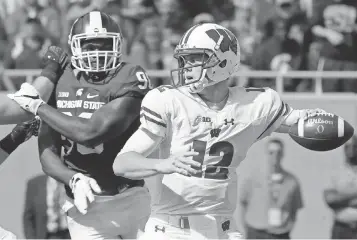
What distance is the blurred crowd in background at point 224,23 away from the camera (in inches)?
372

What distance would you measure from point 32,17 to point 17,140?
4.89 metres

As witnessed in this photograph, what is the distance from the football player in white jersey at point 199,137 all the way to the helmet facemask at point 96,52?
66cm

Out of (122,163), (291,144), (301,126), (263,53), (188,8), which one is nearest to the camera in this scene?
(122,163)

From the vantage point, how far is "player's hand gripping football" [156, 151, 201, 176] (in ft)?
13.2

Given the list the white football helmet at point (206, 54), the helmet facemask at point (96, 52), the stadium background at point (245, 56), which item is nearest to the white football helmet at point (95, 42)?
the helmet facemask at point (96, 52)

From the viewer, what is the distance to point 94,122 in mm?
4957

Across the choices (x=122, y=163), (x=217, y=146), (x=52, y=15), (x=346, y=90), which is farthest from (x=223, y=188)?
(x=52, y=15)

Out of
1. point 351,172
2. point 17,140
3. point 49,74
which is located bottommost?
point 351,172

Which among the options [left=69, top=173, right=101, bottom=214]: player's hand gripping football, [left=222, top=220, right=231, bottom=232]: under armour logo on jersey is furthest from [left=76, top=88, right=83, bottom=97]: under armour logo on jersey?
[left=222, top=220, right=231, bottom=232]: under armour logo on jersey

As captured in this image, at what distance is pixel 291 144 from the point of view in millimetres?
8742

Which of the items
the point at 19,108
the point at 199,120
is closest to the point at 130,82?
the point at 19,108

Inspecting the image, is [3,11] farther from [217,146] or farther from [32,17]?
[217,146]

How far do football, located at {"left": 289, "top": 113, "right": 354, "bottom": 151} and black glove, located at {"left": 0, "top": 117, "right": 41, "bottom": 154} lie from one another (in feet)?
5.09

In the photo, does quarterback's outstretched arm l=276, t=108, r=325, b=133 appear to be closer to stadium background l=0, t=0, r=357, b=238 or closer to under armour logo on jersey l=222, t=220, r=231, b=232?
under armour logo on jersey l=222, t=220, r=231, b=232
